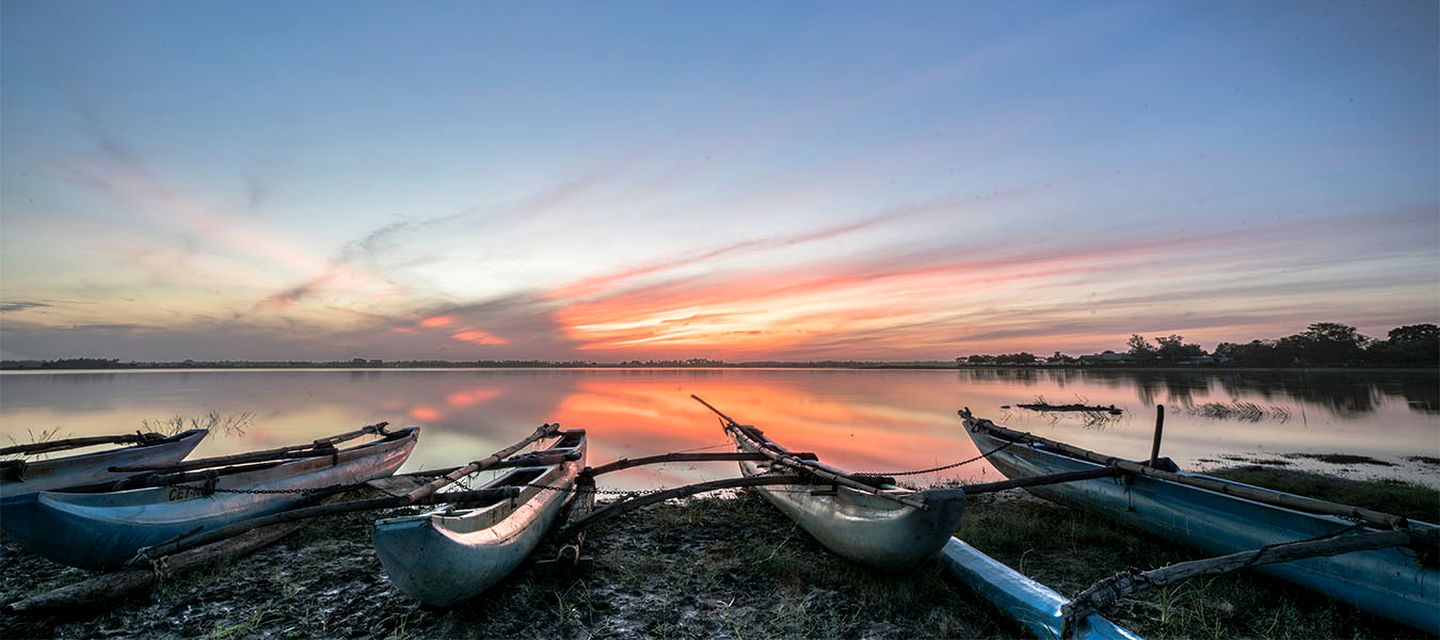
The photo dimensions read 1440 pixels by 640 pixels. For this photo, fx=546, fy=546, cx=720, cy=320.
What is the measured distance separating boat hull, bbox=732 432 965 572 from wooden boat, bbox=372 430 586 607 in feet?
9.71

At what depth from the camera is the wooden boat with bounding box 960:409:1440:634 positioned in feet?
14.0

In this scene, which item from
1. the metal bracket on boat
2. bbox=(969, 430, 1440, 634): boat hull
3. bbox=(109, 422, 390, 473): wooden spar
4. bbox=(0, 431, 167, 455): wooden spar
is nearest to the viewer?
bbox=(969, 430, 1440, 634): boat hull

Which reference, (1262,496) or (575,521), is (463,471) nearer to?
(575,521)

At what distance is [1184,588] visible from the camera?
4.99 meters

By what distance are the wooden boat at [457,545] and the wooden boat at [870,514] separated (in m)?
2.95

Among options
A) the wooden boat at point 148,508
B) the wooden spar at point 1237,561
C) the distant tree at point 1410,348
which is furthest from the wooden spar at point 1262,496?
the distant tree at point 1410,348

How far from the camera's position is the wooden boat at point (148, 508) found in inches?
175

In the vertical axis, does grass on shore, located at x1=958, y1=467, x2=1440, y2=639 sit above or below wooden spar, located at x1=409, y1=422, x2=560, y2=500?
below

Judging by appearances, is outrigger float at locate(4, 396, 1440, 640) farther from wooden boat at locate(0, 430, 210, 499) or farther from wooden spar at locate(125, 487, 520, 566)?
wooden boat at locate(0, 430, 210, 499)

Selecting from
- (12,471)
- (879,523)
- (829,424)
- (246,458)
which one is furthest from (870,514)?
(829,424)

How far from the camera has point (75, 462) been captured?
7375 mm

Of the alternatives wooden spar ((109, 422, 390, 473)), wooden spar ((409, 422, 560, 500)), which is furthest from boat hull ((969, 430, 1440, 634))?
wooden spar ((109, 422, 390, 473))

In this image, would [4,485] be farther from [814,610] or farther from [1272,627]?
Result: [1272,627]

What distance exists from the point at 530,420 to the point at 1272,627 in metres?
21.1
